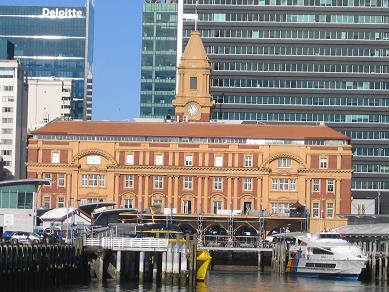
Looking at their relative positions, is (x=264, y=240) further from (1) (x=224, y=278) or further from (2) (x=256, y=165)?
(1) (x=224, y=278)

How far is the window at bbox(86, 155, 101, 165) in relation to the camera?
196m

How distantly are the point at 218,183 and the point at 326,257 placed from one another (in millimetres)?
53667

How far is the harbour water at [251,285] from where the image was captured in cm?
11038

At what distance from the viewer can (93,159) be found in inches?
7712

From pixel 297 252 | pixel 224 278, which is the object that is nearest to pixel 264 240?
pixel 297 252

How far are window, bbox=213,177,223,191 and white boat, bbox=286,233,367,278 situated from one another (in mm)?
45338

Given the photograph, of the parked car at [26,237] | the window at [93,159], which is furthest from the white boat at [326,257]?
the window at [93,159]

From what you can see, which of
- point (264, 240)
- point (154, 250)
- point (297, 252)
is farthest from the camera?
point (264, 240)

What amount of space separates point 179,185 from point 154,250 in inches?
3094

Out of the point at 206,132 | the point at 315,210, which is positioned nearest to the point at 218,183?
the point at 206,132

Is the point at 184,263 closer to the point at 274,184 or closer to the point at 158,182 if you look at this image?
the point at 274,184

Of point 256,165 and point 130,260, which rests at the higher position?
point 256,165

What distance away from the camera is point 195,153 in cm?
19575

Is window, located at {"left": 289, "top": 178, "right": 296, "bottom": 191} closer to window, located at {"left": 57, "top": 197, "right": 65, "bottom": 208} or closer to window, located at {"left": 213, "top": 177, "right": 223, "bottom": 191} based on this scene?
window, located at {"left": 213, "top": 177, "right": 223, "bottom": 191}
